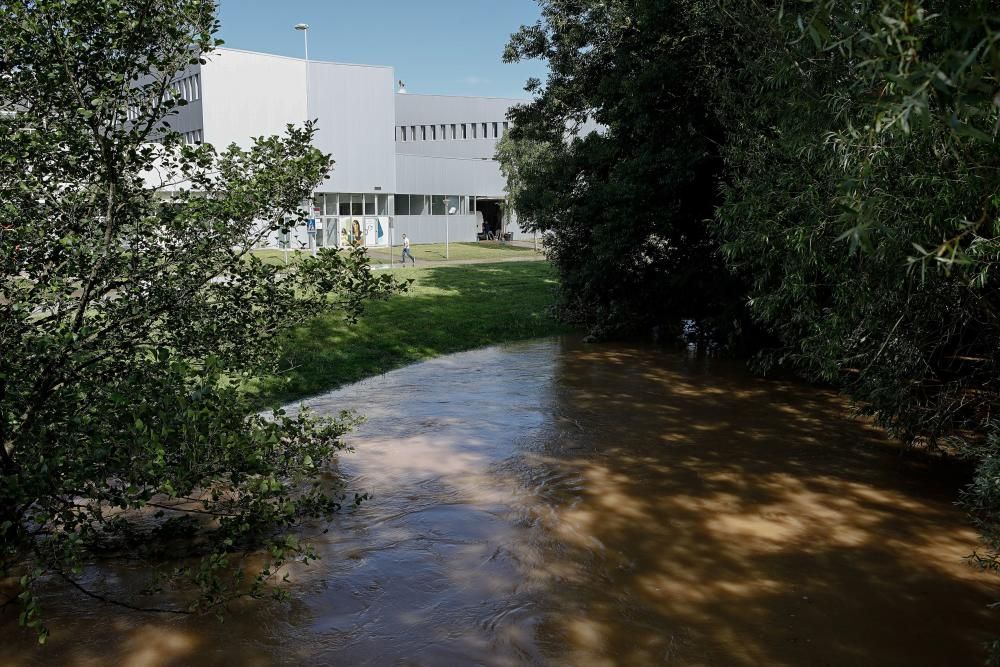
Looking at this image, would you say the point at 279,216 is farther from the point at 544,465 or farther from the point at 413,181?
the point at 413,181

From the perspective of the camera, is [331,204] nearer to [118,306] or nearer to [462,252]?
[462,252]

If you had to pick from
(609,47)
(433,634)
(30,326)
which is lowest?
(433,634)

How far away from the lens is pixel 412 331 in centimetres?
1703

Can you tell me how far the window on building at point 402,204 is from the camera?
172ft

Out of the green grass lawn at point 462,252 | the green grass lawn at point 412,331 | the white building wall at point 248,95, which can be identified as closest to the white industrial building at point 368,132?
the white building wall at point 248,95

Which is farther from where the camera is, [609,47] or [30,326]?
[609,47]

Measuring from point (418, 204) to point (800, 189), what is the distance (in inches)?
1883

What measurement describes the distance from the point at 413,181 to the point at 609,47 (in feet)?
126

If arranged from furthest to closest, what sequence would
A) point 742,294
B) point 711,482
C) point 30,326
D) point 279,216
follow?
point 742,294 < point 711,482 < point 279,216 < point 30,326

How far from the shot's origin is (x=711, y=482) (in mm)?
8367

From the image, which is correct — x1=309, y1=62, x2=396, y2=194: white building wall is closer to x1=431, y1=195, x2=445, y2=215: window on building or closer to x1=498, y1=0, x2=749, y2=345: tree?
x1=431, y1=195, x2=445, y2=215: window on building

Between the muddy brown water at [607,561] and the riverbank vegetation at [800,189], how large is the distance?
0.77 m

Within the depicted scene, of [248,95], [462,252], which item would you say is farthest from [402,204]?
[248,95]

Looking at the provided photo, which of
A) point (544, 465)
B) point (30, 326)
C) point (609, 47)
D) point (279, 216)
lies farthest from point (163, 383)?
point (609, 47)
